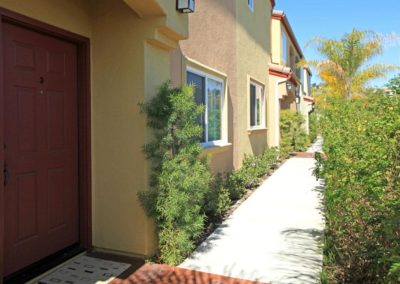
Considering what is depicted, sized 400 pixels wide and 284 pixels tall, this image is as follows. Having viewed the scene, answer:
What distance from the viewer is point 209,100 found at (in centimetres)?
841

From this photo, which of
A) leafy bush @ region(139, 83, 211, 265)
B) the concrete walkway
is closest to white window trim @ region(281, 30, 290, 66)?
the concrete walkway

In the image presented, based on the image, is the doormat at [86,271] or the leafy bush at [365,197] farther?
the doormat at [86,271]

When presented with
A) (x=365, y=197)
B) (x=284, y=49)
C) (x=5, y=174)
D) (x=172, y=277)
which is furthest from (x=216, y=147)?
(x=284, y=49)

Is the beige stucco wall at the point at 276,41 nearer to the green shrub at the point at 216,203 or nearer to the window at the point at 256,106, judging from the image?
the window at the point at 256,106

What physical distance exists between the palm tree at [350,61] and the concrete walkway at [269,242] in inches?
532

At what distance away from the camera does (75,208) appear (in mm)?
5012

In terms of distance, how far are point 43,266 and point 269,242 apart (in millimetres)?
2989

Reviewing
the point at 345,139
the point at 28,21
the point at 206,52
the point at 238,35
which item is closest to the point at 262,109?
the point at 238,35

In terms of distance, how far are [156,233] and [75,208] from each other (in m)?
1.08

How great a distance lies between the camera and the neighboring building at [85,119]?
14.0ft

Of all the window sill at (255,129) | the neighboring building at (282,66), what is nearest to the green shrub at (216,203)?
the window sill at (255,129)

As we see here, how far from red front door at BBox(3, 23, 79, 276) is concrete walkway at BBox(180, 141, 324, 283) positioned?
168cm

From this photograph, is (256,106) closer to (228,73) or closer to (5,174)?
(228,73)

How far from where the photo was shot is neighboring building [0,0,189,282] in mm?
4266
